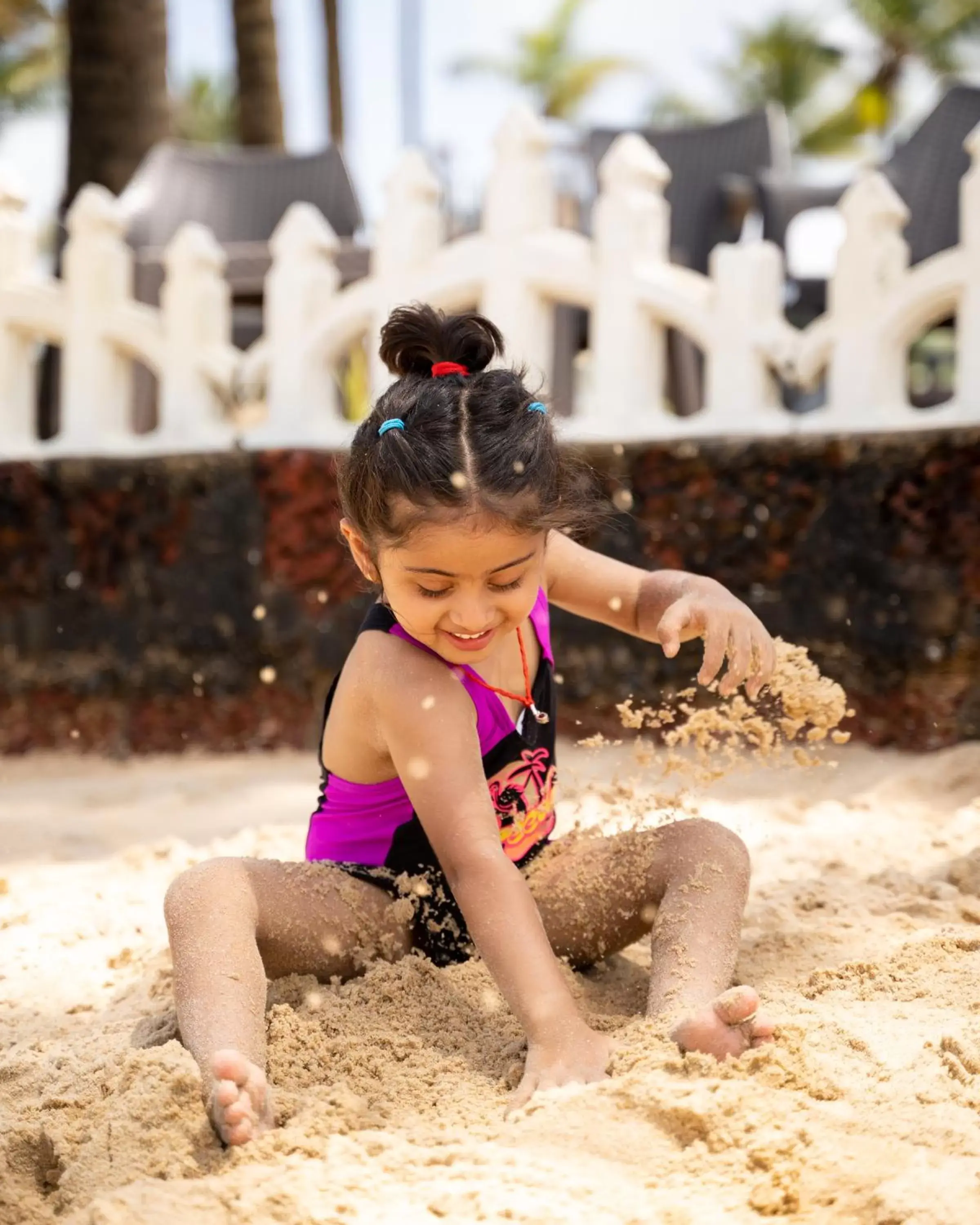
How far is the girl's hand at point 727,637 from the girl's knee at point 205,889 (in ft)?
2.50

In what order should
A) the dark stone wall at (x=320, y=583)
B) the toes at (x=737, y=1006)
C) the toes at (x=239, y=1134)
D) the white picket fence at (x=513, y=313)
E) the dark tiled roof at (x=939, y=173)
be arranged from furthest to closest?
the dark tiled roof at (x=939, y=173) < the white picket fence at (x=513, y=313) < the dark stone wall at (x=320, y=583) < the toes at (x=737, y=1006) < the toes at (x=239, y=1134)

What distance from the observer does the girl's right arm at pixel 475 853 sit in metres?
1.79

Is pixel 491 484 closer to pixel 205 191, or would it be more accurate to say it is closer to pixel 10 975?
pixel 10 975

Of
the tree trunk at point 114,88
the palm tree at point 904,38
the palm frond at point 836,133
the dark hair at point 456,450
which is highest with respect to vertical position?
the palm tree at point 904,38

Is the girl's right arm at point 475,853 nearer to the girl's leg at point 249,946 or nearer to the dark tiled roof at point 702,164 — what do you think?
the girl's leg at point 249,946

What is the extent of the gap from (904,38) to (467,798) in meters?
32.2

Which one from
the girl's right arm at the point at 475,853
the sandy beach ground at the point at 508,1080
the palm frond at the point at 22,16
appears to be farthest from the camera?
the palm frond at the point at 22,16

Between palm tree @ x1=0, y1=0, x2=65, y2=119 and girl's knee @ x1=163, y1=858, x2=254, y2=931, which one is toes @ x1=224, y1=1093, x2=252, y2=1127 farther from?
palm tree @ x1=0, y1=0, x2=65, y2=119

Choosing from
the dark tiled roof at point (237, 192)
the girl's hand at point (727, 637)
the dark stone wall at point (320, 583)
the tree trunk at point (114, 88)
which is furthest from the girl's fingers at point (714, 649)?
the tree trunk at point (114, 88)

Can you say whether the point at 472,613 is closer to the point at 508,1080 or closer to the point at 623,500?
the point at 508,1080

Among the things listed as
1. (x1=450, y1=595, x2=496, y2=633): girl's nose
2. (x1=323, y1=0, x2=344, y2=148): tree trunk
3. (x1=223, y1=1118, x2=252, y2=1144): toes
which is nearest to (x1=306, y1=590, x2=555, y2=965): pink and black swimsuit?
(x1=450, y1=595, x2=496, y2=633): girl's nose

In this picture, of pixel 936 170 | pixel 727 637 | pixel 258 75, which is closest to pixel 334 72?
pixel 258 75

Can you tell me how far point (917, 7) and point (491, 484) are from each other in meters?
32.0

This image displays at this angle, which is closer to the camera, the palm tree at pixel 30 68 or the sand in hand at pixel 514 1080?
the sand in hand at pixel 514 1080
